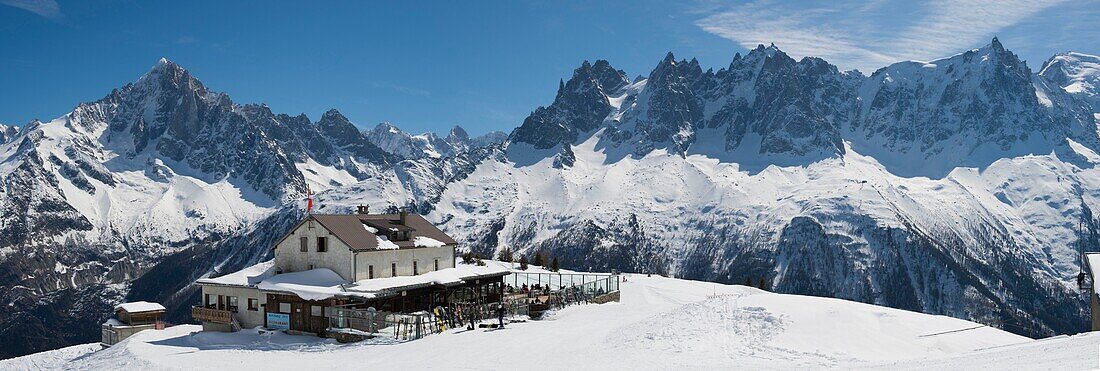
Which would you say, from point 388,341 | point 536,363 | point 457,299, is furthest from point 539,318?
point 536,363

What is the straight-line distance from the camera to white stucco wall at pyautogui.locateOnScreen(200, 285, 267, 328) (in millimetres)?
54919

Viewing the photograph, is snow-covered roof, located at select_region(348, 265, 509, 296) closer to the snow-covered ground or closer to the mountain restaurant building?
the mountain restaurant building

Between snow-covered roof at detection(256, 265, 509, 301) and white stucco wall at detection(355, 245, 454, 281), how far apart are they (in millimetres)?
809

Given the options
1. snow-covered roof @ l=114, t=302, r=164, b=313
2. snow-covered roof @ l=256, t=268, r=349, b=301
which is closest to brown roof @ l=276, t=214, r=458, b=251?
snow-covered roof @ l=256, t=268, r=349, b=301

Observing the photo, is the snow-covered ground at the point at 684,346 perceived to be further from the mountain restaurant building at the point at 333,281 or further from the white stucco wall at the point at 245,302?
the white stucco wall at the point at 245,302

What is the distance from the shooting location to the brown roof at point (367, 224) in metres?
57.0

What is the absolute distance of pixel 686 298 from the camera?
7412 cm

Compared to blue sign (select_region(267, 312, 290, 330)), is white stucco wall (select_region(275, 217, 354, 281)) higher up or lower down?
higher up

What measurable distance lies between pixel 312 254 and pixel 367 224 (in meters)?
5.74

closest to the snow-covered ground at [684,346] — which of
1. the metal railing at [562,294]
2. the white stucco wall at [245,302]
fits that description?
the white stucco wall at [245,302]

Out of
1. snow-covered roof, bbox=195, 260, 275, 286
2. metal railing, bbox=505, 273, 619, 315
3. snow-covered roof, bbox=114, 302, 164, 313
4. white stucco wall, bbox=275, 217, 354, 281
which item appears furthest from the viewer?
snow-covered roof, bbox=114, 302, 164, 313

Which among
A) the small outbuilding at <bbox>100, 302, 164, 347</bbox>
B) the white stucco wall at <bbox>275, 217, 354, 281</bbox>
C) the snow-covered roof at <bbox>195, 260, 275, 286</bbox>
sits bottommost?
the small outbuilding at <bbox>100, 302, 164, 347</bbox>

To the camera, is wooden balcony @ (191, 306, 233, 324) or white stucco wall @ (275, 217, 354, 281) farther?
white stucco wall @ (275, 217, 354, 281)

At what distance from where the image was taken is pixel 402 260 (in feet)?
202
